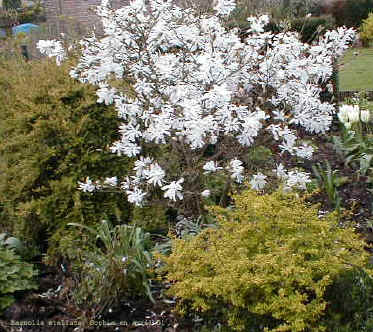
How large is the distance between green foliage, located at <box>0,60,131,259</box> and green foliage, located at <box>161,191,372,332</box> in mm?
1063

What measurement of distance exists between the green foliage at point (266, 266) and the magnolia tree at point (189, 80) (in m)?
0.49

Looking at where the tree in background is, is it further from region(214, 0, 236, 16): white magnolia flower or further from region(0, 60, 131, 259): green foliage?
region(214, 0, 236, 16): white magnolia flower

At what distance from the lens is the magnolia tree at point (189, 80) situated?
3.76 meters

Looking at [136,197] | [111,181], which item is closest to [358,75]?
[111,181]

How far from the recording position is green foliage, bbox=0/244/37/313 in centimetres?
373

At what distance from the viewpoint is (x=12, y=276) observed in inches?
150

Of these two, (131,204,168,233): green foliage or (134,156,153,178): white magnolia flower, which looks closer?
(134,156,153,178): white magnolia flower

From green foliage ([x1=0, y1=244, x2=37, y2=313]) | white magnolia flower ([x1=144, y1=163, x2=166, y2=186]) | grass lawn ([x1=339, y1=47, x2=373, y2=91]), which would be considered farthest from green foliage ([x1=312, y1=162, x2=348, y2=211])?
grass lawn ([x1=339, y1=47, x2=373, y2=91])

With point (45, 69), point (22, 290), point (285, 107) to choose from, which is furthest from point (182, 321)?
point (45, 69)

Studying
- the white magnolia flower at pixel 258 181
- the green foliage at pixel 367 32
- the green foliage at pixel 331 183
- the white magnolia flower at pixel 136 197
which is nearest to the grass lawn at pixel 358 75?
the green foliage at pixel 367 32

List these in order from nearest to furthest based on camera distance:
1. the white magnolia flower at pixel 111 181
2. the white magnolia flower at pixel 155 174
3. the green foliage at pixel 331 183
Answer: the white magnolia flower at pixel 155 174, the white magnolia flower at pixel 111 181, the green foliage at pixel 331 183

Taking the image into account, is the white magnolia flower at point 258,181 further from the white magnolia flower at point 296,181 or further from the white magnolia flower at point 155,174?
the white magnolia flower at point 155,174

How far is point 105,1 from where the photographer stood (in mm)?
4070

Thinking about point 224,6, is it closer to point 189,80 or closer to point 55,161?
point 189,80
